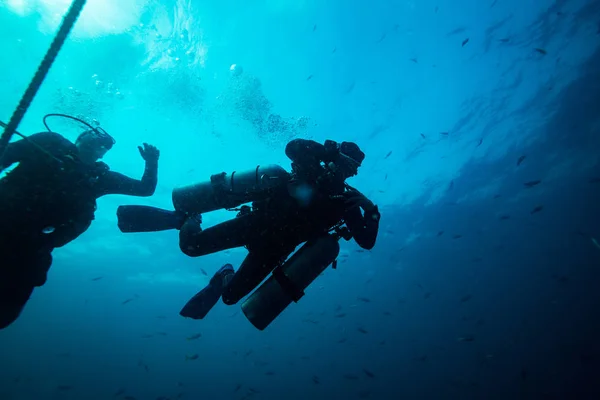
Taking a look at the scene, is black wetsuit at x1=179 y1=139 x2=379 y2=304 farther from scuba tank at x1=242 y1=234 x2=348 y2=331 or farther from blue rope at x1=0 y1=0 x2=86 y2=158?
blue rope at x1=0 y1=0 x2=86 y2=158

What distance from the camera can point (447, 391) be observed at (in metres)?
42.2

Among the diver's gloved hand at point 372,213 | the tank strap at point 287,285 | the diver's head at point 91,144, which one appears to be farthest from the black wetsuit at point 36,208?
the diver's gloved hand at point 372,213

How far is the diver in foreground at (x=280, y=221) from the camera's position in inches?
147

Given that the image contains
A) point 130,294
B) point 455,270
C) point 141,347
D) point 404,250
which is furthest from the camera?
point 141,347

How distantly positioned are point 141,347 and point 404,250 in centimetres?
6419

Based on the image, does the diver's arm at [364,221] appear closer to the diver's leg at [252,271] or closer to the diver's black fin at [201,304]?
the diver's leg at [252,271]

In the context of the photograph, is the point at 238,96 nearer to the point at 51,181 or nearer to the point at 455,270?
the point at 51,181

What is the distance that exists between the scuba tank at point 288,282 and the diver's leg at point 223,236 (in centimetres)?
67

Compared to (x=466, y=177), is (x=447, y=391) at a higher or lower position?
lower

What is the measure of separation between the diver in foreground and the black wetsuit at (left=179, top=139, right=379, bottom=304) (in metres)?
0.01

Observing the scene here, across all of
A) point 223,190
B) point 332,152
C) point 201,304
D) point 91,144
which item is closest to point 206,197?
point 223,190

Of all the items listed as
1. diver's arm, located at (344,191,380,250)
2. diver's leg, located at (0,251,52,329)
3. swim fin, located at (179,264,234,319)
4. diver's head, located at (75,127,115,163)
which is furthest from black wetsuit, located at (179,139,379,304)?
diver's head, located at (75,127,115,163)

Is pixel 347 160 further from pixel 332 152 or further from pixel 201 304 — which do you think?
pixel 201 304

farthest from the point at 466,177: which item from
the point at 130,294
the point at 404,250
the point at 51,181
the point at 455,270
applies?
the point at 130,294
